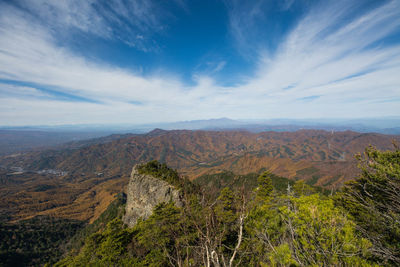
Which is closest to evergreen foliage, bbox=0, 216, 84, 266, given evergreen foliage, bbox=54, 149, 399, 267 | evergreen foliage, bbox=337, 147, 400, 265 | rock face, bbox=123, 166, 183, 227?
rock face, bbox=123, 166, 183, 227

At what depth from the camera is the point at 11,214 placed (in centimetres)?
13662

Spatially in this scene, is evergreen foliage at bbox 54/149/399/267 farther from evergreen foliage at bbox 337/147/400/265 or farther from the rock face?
the rock face

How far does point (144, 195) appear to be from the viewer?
51.2m

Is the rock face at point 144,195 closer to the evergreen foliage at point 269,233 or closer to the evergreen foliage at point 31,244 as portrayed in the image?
the evergreen foliage at point 269,233

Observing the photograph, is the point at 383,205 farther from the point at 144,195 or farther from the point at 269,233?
the point at 144,195

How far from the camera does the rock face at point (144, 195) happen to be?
45866 millimetres

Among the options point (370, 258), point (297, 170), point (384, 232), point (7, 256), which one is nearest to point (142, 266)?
point (370, 258)

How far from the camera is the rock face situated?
4587cm

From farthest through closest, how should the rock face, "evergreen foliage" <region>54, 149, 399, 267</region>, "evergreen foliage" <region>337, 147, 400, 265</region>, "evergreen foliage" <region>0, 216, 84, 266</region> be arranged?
"evergreen foliage" <region>0, 216, 84, 266</region>, the rock face, "evergreen foliage" <region>337, 147, 400, 265</region>, "evergreen foliage" <region>54, 149, 399, 267</region>

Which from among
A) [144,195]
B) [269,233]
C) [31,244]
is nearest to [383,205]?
[269,233]

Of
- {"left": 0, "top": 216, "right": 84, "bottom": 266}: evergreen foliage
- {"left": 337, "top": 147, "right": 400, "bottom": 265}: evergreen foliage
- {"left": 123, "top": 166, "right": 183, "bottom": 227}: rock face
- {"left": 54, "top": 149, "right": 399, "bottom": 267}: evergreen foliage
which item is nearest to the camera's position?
{"left": 54, "top": 149, "right": 399, "bottom": 267}: evergreen foliage

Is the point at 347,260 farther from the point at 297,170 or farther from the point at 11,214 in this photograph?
the point at 11,214

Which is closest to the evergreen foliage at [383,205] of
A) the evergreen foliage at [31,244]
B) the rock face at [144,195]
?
the rock face at [144,195]

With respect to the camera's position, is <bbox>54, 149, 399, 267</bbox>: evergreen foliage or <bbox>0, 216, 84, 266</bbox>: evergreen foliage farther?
<bbox>0, 216, 84, 266</bbox>: evergreen foliage
